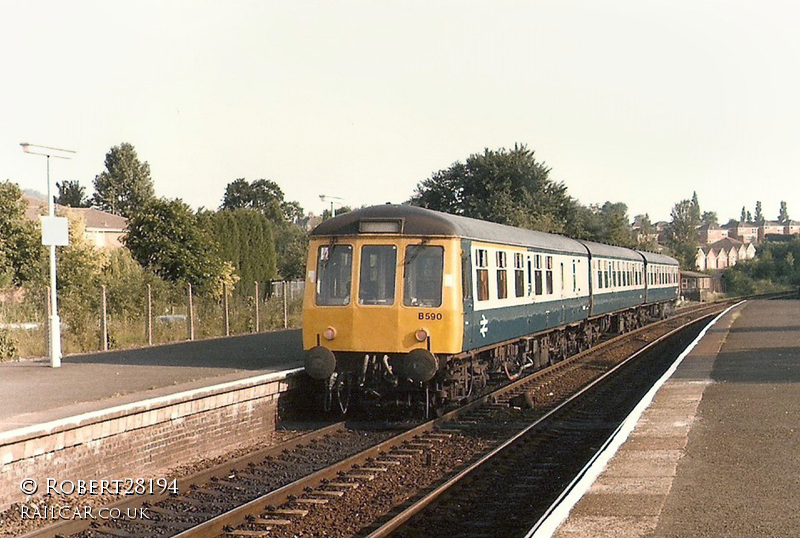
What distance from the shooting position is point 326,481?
10.3m

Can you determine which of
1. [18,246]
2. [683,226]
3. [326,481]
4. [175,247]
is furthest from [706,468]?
[683,226]

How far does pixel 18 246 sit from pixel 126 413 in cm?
2324

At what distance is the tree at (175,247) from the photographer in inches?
1256

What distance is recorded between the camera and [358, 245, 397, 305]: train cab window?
13.9m

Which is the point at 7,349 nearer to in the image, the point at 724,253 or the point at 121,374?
the point at 121,374

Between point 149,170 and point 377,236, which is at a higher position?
point 149,170

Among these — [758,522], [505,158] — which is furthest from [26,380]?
[505,158]

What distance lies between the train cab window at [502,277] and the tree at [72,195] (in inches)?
3690

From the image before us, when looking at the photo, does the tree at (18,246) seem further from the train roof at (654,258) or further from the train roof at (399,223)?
the train roof at (654,258)

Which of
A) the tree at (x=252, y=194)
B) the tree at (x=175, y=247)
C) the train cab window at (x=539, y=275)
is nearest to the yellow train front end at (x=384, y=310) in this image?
the train cab window at (x=539, y=275)

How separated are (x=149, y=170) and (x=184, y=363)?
78217 millimetres

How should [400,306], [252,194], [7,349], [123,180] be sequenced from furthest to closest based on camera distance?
[252,194], [123,180], [7,349], [400,306]

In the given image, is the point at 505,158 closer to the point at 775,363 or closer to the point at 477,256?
the point at 775,363

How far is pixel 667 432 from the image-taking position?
451 inches
